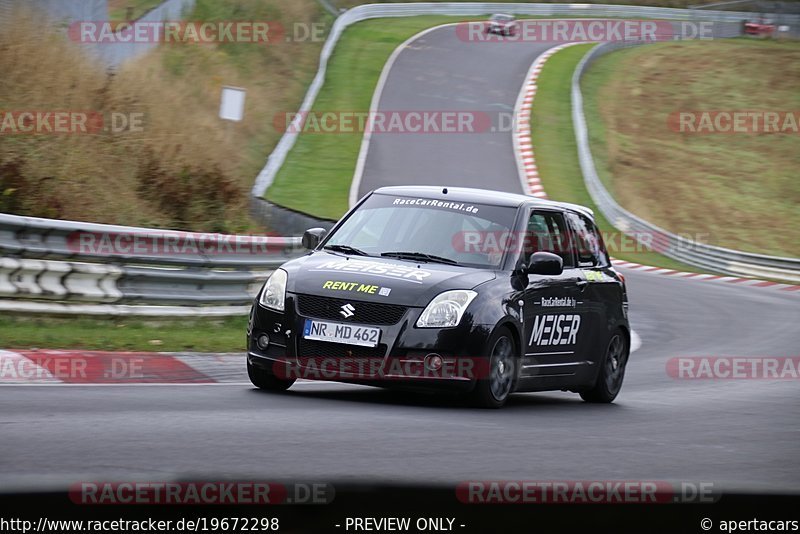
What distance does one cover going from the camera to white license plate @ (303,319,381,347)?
9070mm

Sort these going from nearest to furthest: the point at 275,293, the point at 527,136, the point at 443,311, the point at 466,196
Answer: the point at 443,311 < the point at 275,293 < the point at 466,196 < the point at 527,136

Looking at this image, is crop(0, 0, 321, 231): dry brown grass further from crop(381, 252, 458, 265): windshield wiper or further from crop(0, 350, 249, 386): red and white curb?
crop(381, 252, 458, 265): windshield wiper

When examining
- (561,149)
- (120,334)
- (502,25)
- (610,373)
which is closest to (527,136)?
(561,149)

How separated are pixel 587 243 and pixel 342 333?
10.2ft

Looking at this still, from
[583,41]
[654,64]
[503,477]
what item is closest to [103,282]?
[503,477]

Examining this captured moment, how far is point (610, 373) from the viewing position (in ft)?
38.3

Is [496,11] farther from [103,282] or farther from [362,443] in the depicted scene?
[362,443]

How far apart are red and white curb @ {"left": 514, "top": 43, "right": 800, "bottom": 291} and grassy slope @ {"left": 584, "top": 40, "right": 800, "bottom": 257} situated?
6.40ft

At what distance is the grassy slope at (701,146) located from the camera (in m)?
35.7

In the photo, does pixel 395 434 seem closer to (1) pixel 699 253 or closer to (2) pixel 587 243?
(2) pixel 587 243

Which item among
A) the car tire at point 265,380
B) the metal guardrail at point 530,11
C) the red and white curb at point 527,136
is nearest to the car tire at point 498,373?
the car tire at point 265,380

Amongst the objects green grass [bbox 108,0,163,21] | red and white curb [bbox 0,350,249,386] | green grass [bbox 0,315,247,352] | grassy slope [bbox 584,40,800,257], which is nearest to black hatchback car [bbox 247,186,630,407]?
red and white curb [bbox 0,350,249,386]

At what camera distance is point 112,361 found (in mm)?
10688

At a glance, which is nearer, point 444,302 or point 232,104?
point 444,302
